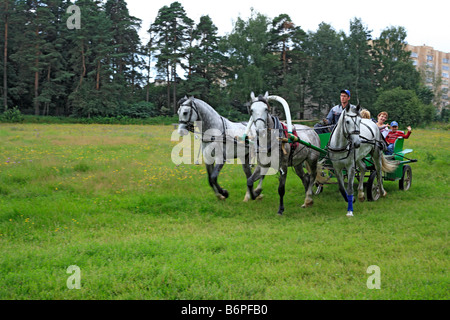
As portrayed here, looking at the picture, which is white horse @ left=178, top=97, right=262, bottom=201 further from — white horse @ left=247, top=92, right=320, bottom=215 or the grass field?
the grass field

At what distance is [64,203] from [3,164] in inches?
198

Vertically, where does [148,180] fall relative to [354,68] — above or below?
below

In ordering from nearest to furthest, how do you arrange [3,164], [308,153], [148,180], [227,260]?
[227,260], [308,153], [148,180], [3,164]

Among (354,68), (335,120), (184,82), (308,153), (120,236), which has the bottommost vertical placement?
(120,236)

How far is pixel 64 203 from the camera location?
8070 mm

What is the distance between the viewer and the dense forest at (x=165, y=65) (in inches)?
1489

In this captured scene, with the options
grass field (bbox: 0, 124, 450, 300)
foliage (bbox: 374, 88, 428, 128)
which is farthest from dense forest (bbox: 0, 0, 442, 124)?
grass field (bbox: 0, 124, 450, 300)

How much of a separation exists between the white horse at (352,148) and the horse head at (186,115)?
3314 mm

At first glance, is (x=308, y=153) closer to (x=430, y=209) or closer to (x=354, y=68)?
(x=430, y=209)

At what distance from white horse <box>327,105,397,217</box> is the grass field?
81 cm

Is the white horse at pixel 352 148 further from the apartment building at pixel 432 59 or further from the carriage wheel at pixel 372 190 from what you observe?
the apartment building at pixel 432 59
